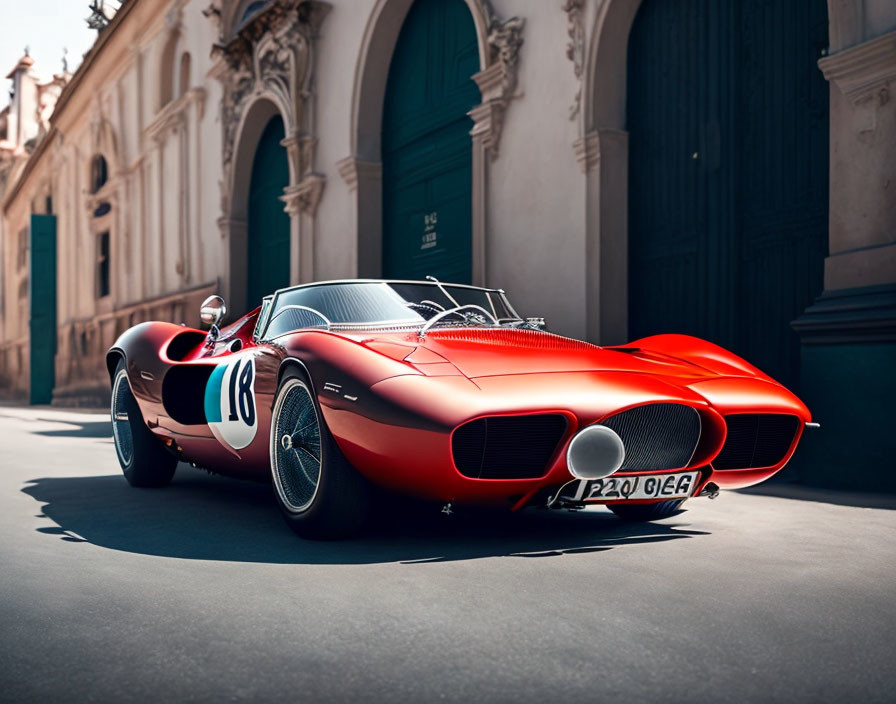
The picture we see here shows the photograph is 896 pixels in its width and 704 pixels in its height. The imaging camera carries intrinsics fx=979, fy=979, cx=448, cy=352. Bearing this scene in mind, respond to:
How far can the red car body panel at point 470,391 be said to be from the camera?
131 inches

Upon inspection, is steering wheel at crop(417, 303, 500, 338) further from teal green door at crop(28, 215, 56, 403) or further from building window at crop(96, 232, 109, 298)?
teal green door at crop(28, 215, 56, 403)

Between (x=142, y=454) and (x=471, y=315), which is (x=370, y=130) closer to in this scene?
(x=142, y=454)

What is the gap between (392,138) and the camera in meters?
13.4

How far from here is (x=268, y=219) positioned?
55.4 ft

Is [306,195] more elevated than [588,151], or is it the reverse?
[306,195]

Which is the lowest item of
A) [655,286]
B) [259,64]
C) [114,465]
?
[114,465]

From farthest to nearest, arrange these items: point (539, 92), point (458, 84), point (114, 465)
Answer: point (458, 84), point (539, 92), point (114, 465)

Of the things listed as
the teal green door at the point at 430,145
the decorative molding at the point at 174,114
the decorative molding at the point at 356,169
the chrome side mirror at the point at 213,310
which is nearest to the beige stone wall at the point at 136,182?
the decorative molding at the point at 174,114

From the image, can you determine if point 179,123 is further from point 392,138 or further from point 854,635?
point 854,635

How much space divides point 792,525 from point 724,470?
→ 84 cm

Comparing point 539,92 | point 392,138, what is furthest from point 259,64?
point 539,92

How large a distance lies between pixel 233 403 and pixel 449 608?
2.15m

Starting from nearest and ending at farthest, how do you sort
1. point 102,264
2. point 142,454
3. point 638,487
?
point 638,487 → point 142,454 → point 102,264

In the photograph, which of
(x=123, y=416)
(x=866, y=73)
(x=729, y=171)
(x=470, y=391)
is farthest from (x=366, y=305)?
(x=729, y=171)
